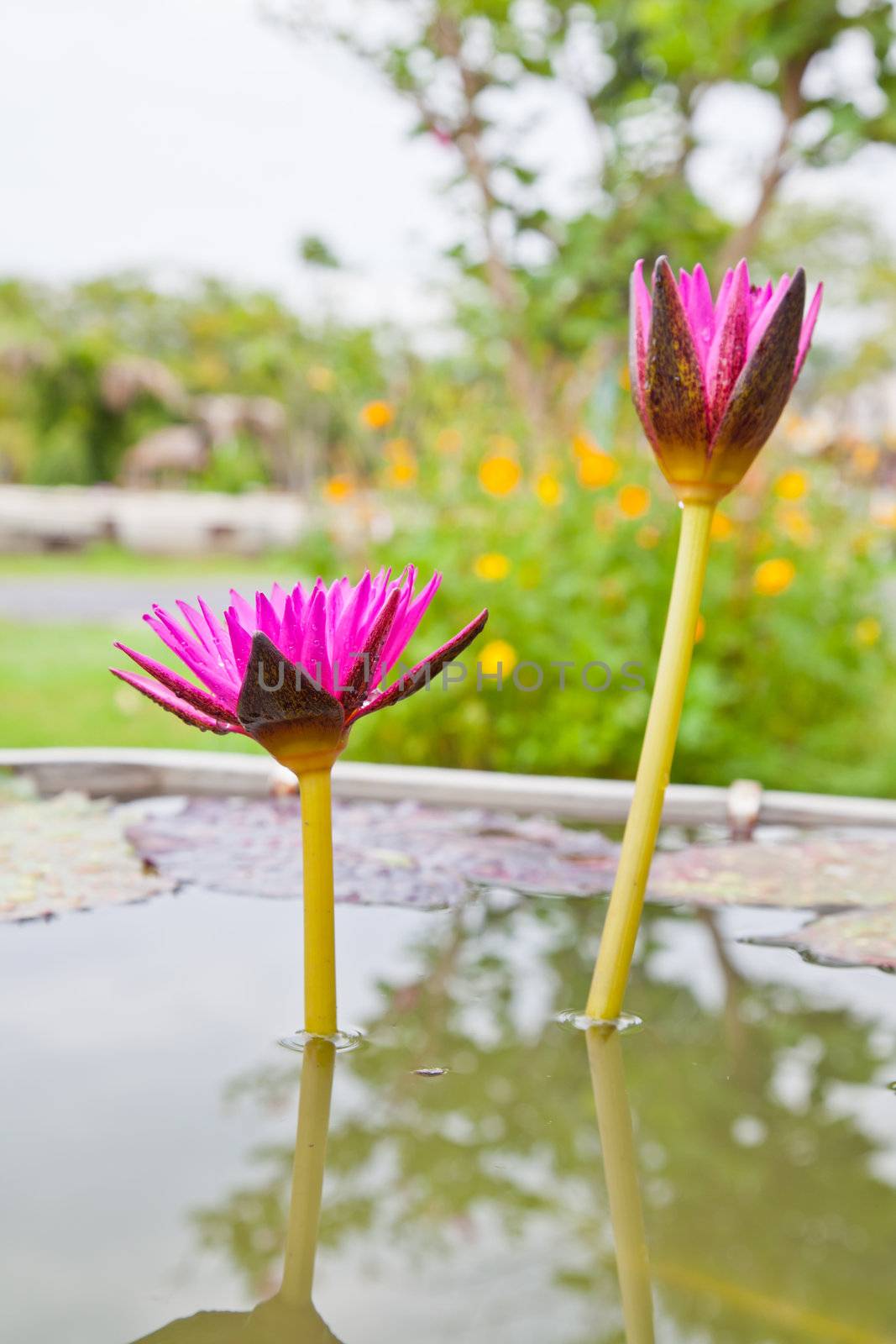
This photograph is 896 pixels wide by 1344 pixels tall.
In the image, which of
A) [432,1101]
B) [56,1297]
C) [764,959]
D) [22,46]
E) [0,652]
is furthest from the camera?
[22,46]

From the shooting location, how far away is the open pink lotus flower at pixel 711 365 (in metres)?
0.84

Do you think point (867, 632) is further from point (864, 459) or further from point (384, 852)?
point (384, 852)

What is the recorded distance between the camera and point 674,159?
4.93 metres

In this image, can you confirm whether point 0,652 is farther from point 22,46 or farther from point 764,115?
point 22,46

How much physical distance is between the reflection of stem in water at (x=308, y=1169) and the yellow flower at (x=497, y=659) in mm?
1758

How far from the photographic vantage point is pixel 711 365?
87 centimetres

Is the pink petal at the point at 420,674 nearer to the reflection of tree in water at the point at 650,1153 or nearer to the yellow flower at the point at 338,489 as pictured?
the reflection of tree in water at the point at 650,1153

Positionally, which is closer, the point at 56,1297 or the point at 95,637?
the point at 56,1297

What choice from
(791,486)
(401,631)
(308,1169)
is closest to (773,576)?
(791,486)

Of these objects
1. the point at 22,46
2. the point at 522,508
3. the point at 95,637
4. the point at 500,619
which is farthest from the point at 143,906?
the point at 22,46

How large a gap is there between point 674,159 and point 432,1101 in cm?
478

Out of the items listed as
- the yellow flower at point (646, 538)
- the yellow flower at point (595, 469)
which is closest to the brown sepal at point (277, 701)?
the yellow flower at point (595, 469)

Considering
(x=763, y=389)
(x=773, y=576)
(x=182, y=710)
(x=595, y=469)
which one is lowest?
(x=773, y=576)

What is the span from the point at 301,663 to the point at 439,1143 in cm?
34
